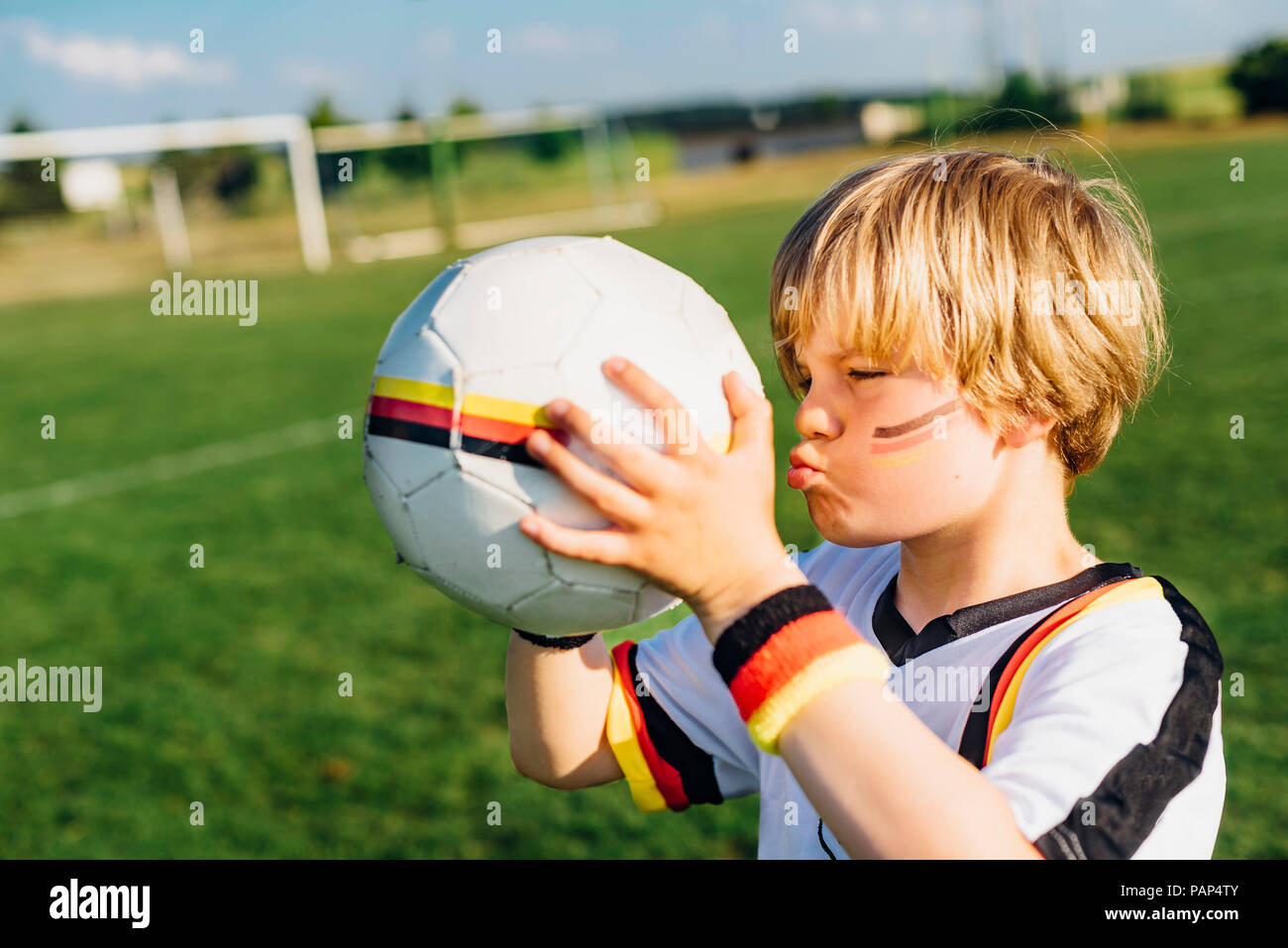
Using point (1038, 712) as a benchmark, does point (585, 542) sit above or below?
above

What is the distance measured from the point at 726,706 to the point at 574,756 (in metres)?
0.28

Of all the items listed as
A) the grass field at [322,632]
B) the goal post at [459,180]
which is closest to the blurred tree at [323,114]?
the goal post at [459,180]

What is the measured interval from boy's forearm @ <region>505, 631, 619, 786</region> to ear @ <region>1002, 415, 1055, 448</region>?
2.54 feet

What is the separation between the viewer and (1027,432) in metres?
1.73

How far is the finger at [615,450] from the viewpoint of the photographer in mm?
1396

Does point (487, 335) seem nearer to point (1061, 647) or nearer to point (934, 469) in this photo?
point (934, 469)

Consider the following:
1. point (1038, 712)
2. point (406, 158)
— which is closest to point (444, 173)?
point (406, 158)

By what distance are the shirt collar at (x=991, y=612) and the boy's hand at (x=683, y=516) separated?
0.42 meters

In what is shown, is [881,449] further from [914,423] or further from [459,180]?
[459,180]

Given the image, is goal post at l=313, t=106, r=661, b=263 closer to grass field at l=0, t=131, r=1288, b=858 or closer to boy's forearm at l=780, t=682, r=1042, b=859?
grass field at l=0, t=131, r=1288, b=858

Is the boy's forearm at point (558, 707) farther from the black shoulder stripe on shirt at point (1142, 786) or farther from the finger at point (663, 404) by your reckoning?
the black shoulder stripe on shirt at point (1142, 786)

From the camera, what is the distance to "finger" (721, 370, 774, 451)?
4.83ft

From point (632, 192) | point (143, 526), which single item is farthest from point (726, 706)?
point (632, 192)

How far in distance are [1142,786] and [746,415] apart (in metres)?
0.67
